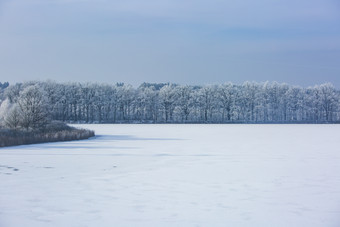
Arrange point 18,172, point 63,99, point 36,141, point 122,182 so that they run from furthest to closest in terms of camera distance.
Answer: point 63,99 → point 36,141 → point 18,172 → point 122,182

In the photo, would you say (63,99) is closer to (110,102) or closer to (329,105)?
(110,102)

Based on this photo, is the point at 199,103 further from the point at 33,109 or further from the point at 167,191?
the point at 167,191

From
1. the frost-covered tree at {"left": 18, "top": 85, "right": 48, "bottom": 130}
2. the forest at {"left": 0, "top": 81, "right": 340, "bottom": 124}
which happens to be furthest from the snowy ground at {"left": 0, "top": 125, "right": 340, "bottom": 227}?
the forest at {"left": 0, "top": 81, "right": 340, "bottom": 124}

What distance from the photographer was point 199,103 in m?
82.1

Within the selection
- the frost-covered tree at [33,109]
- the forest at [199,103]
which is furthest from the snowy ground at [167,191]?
the forest at [199,103]

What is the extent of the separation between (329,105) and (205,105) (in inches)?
973

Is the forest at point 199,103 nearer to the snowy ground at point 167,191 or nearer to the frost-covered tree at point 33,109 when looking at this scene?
the frost-covered tree at point 33,109

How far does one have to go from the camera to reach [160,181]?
9531 mm

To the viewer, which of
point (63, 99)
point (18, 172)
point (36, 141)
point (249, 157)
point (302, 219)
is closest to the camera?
point (302, 219)

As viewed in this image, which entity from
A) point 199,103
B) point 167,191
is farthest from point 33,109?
point 199,103

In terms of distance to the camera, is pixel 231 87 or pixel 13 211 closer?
pixel 13 211

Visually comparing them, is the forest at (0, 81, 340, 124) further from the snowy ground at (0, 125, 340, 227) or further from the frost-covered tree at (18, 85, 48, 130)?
the snowy ground at (0, 125, 340, 227)

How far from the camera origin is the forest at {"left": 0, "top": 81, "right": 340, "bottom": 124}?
266ft

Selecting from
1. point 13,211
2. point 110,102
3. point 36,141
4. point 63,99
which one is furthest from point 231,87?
point 13,211
